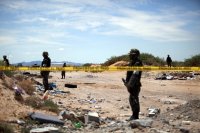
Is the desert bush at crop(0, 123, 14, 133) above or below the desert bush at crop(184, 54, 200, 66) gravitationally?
below

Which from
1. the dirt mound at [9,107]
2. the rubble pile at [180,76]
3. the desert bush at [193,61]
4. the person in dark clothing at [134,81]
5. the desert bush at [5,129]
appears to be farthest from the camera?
the desert bush at [193,61]

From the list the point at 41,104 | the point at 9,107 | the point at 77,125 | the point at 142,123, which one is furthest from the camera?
the point at 41,104

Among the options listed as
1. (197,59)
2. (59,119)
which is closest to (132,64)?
(59,119)

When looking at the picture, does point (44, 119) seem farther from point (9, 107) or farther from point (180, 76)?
point (180, 76)

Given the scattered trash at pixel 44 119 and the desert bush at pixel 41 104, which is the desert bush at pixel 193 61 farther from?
the scattered trash at pixel 44 119

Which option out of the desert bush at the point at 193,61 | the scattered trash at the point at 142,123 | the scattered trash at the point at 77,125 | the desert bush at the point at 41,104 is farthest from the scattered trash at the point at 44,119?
the desert bush at the point at 193,61

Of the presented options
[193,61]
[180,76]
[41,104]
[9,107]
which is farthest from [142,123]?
[193,61]

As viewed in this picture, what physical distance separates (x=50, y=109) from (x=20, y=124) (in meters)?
2.27

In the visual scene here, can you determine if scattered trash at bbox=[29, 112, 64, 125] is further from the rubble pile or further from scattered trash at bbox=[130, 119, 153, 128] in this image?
the rubble pile

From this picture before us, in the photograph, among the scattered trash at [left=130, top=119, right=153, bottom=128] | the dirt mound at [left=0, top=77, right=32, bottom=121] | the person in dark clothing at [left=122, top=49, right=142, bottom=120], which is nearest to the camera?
the scattered trash at [left=130, top=119, right=153, bottom=128]

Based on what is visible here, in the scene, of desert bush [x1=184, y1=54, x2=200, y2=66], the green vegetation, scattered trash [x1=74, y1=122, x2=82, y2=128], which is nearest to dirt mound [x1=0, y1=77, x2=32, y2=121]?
scattered trash [x1=74, y1=122, x2=82, y2=128]

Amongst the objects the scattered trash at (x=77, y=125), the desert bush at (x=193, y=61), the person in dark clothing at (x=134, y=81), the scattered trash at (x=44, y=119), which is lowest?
the scattered trash at (x=77, y=125)

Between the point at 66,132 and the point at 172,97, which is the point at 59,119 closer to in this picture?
the point at 66,132

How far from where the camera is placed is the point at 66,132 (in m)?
9.05
